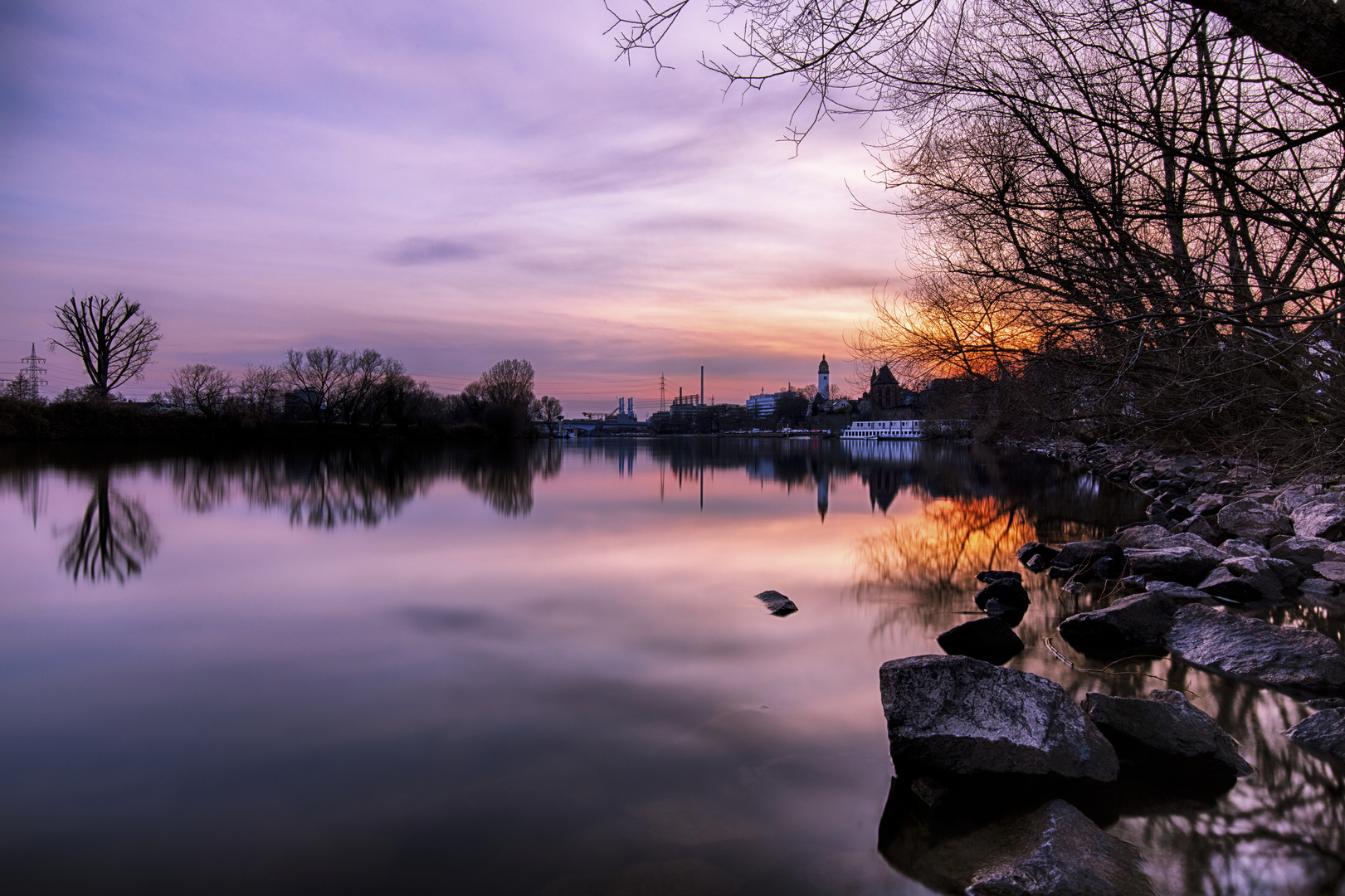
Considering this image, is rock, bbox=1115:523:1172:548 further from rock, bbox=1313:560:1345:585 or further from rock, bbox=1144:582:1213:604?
rock, bbox=1144:582:1213:604

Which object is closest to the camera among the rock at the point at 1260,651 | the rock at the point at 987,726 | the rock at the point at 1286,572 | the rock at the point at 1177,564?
the rock at the point at 987,726

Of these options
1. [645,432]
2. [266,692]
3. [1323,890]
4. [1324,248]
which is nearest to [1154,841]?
[1323,890]

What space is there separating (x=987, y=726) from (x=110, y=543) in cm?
1378

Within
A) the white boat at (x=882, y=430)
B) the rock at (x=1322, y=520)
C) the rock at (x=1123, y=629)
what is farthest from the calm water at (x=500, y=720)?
the white boat at (x=882, y=430)

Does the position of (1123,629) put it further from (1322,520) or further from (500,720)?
(1322,520)

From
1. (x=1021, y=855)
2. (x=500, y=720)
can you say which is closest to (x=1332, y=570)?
(x=1021, y=855)

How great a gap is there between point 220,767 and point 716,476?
84.8 feet

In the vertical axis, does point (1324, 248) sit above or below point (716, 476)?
above

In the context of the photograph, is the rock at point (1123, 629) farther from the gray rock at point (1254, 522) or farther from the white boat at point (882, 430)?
the white boat at point (882, 430)

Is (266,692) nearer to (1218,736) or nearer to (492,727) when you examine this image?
(492,727)

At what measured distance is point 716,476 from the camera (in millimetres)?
29859

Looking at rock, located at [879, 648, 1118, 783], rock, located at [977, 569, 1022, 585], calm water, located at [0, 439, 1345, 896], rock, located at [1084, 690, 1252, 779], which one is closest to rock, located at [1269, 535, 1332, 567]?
calm water, located at [0, 439, 1345, 896]

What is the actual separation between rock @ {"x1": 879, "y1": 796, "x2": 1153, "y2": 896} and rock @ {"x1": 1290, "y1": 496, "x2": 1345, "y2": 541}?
1032 centimetres

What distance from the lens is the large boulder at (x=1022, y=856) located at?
3096 millimetres
